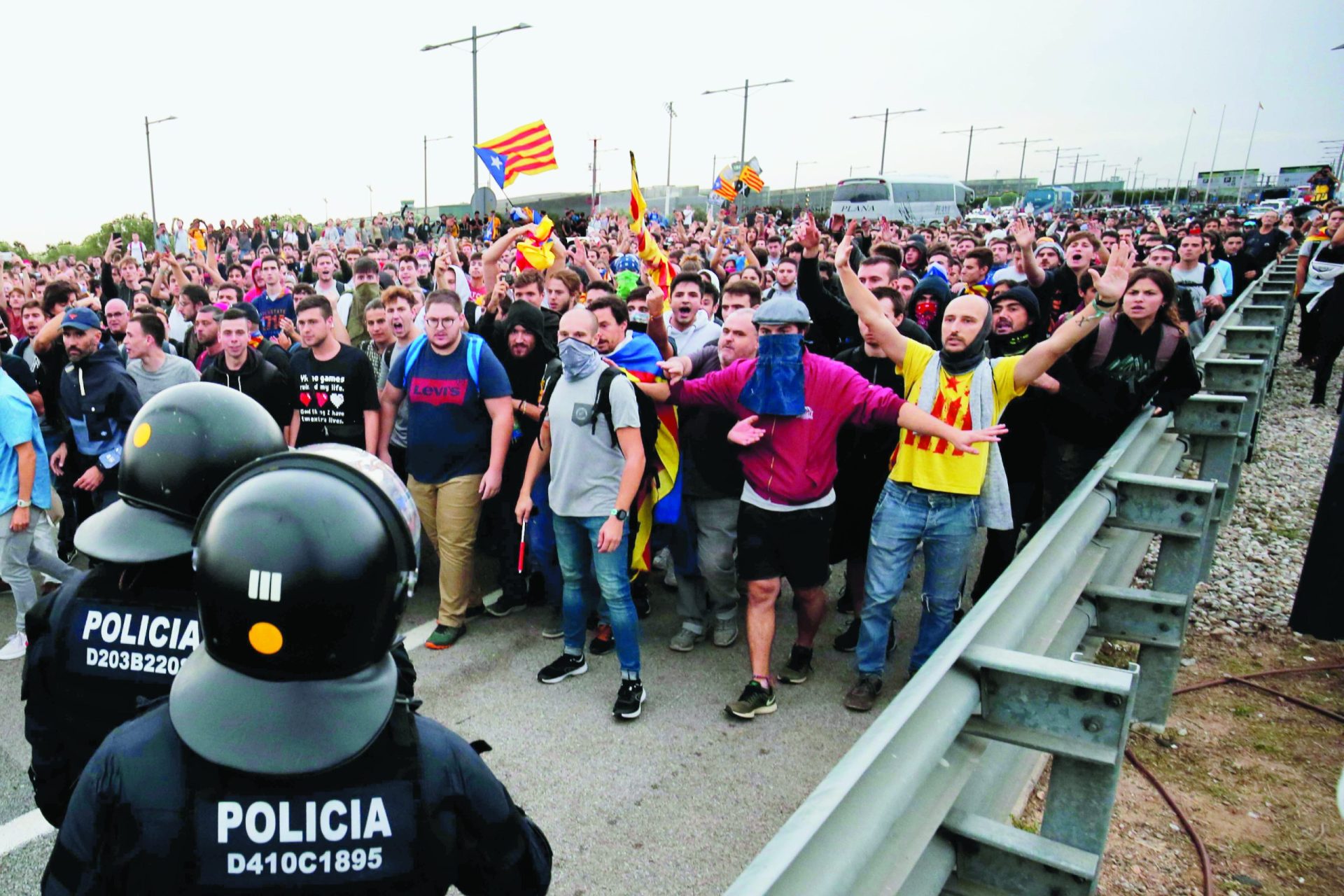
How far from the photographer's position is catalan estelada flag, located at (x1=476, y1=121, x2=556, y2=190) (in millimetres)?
11195

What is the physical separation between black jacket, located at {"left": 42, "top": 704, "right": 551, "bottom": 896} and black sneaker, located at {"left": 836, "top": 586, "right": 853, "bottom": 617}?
4.41 meters

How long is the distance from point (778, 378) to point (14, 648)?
4652mm

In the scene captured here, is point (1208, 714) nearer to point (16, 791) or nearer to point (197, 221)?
point (16, 791)

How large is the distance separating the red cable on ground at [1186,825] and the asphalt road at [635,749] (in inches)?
49.2

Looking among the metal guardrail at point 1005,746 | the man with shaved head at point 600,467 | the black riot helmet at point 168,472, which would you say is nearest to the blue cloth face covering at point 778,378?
the man with shaved head at point 600,467

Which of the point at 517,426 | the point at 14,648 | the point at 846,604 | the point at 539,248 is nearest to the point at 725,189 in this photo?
the point at 539,248

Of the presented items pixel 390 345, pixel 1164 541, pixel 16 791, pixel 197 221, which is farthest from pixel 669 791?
pixel 197 221

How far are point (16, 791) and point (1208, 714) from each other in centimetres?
524

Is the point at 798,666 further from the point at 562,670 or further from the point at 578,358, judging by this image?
the point at 578,358

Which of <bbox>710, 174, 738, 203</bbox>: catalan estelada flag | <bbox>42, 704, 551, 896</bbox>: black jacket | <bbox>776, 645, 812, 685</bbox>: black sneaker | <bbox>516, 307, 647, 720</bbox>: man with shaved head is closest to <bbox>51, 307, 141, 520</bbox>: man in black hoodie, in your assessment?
<bbox>516, 307, 647, 720</bbox>: man with shaved head

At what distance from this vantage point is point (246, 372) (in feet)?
18.9

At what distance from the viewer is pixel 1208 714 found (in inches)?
154

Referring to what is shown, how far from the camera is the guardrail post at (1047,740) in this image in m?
1.74

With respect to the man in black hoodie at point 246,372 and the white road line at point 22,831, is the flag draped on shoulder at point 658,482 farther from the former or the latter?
the white road line at point 22,831
